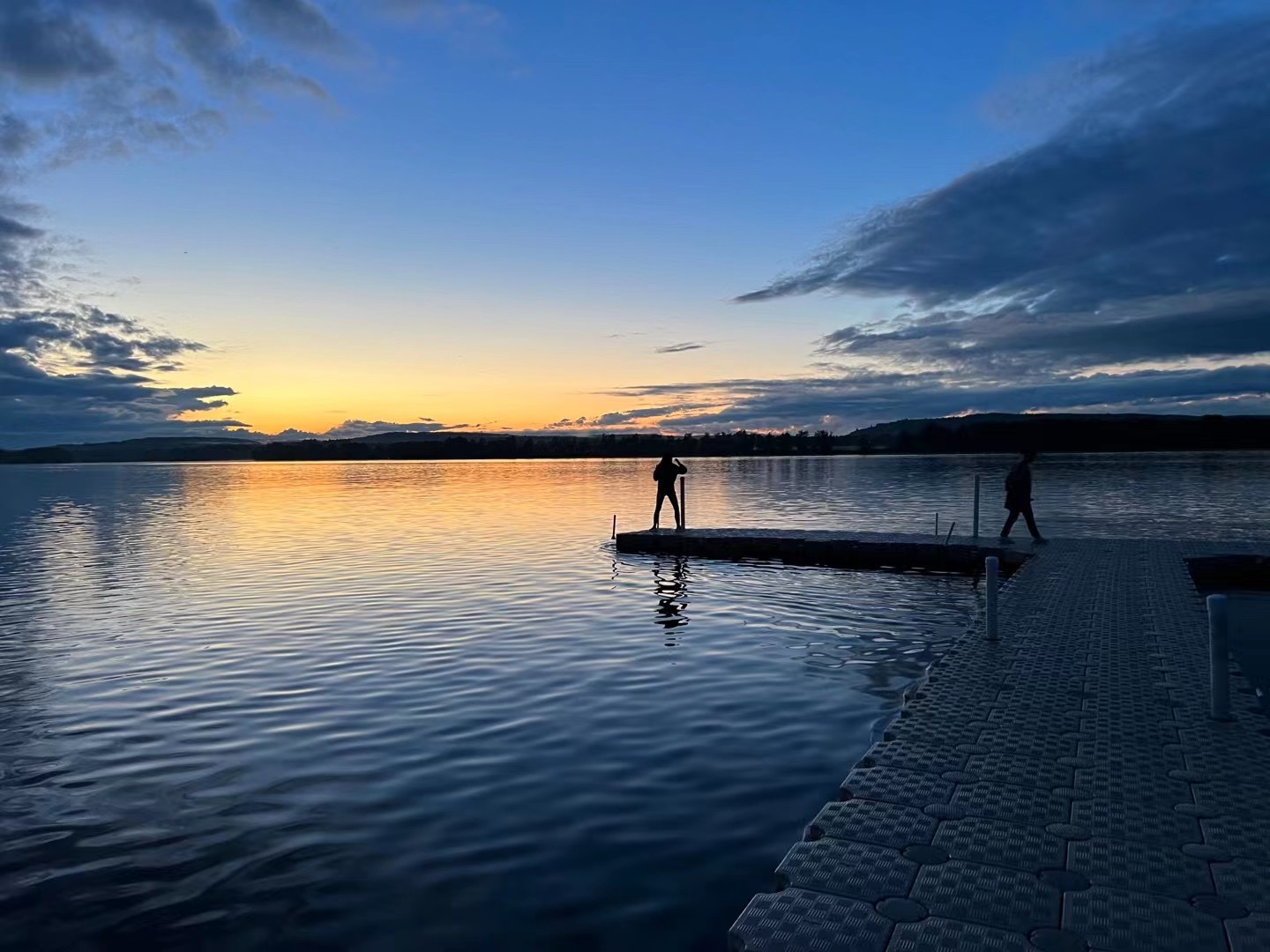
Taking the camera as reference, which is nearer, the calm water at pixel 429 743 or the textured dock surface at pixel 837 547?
the calm water at pixel 429 743

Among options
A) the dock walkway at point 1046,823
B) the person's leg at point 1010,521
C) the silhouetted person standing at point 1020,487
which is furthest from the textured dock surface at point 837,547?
the dock walkway at point 1046,823

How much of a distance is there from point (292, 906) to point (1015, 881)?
482cm

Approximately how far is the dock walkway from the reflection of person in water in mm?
7075

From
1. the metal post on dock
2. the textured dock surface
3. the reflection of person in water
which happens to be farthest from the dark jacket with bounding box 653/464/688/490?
the metal post on dock

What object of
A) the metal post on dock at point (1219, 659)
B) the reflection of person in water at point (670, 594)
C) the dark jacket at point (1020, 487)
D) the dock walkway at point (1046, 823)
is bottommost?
the reflection of person in water at point (670, 594)

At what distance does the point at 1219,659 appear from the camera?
8.48 metres

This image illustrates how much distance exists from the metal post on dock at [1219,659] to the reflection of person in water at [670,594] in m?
9.61

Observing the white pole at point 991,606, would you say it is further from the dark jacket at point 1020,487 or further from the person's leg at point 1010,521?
the person's leg at point 1010,521

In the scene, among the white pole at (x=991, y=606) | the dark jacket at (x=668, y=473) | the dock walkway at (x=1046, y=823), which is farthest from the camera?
the dark jacket at (x=668, y=473)

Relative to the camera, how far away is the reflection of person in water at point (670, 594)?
1777cm

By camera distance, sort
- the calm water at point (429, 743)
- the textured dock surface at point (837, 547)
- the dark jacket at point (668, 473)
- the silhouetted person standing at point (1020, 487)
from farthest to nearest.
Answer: the dark jacket at point (668, 473) < the textured dock surface at point (837, 547) < the silhouetted person standing at point (1020, 487) < the calm water at point (429, 743)

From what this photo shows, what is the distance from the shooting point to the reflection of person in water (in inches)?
699

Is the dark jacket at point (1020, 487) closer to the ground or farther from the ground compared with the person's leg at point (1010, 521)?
farther from the ground

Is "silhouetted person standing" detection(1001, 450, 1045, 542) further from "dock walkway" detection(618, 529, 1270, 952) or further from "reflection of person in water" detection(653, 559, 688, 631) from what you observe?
"dock walkway" detection(618, 529, 1270, 952)
